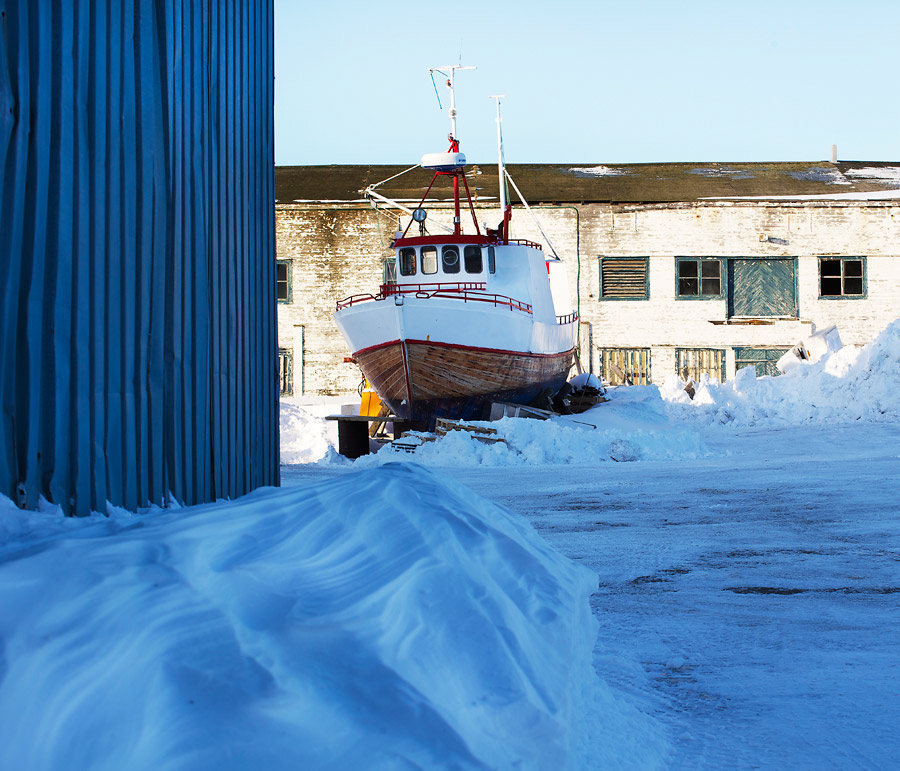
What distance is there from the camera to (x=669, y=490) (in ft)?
28.0

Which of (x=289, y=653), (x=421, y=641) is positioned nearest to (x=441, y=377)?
(x=421, y=641)

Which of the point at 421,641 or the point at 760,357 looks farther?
the point at 760,357

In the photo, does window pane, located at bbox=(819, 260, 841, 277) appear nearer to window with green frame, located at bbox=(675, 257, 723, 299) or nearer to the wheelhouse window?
the wheelhouse window

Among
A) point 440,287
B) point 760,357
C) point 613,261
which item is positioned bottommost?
point 760,357

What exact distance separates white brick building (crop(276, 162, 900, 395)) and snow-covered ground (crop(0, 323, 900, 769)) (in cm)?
2015

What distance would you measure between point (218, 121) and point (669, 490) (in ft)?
18.1

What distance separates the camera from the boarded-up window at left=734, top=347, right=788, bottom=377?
84.6 feet

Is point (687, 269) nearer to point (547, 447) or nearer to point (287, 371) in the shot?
point (287, 371)

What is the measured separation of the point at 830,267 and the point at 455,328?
1596cm

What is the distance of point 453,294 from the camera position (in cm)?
1577

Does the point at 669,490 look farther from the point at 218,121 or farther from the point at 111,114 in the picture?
the point at 111,114

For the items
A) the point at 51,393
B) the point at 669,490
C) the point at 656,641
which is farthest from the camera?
the point at 669,490

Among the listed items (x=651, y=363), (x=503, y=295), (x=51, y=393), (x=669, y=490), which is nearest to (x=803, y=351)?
(x=651, y=363)

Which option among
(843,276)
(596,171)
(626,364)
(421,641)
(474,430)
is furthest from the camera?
(596,171)
